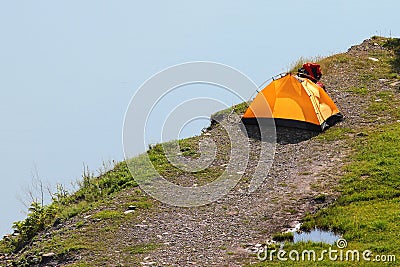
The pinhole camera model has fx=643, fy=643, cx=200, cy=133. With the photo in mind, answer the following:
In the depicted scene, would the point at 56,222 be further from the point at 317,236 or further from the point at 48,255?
the point at 317,236

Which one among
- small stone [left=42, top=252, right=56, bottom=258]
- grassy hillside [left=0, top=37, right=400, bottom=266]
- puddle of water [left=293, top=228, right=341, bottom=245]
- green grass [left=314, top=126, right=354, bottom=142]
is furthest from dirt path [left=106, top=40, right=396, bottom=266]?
small stone [left=42, top=252, right=56, bottom=258]

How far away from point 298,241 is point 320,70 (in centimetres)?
1121

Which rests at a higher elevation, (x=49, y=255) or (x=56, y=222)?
(x=56, y=222)

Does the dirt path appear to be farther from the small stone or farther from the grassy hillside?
the small stone

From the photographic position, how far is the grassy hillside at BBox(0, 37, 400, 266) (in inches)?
445

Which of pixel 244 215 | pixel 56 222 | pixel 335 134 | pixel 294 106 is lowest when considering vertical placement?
pixel 244 215

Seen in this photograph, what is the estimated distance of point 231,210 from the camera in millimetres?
13180

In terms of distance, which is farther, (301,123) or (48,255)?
(301,123)

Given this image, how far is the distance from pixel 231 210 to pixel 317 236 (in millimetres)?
2380

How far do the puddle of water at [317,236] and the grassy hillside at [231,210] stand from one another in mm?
172

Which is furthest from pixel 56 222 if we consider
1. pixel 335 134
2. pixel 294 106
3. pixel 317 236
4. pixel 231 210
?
pixel 335 134

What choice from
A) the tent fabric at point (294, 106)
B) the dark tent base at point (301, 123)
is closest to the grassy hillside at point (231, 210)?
the dark tent base at point (301, 123)

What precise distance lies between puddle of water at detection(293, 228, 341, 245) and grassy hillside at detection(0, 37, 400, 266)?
172 mm

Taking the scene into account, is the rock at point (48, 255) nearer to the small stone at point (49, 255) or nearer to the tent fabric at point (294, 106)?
the small stone at point (49, 255)
